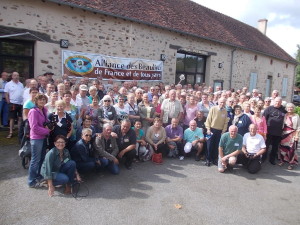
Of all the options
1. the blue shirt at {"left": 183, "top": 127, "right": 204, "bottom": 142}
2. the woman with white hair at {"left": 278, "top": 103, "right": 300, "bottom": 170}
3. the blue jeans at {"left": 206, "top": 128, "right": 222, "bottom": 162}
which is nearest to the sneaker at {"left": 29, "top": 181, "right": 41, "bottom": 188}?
the blue shirt at {"left": 183, "top": 127, "right": 204, "bottom": 142}

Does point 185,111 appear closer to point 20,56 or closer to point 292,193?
point 292,193

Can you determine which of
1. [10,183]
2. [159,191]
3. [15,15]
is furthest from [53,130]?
[15,15]

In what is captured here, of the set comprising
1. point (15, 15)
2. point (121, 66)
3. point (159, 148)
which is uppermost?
point (15, 15)

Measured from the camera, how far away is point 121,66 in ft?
31.3

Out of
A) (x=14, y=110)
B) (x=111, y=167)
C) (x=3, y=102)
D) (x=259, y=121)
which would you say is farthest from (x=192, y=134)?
(x=3, y=102)

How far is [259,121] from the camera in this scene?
5.82m

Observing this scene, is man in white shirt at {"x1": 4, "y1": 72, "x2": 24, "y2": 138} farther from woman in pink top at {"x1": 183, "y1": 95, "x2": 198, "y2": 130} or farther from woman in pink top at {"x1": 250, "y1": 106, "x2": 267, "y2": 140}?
woman in pink top at {"x1": 250, "y1": 106, "x2": 267, "y2": 140}

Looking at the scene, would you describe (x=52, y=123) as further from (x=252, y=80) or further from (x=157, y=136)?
(x=252, y=80)

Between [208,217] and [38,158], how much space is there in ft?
9.29

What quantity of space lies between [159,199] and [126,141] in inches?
64.2

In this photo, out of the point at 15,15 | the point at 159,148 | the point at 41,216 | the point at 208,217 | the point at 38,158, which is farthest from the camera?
the point at 15,15

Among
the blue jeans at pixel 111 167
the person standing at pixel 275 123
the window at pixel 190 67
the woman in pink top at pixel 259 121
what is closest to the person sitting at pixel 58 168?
the blue jeans at pixel 111 167

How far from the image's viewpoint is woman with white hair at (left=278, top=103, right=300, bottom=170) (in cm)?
588

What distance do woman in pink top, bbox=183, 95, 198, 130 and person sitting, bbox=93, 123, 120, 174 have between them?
7.55 ft
